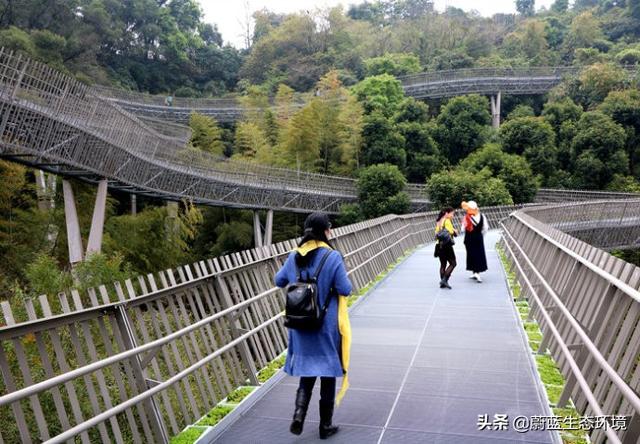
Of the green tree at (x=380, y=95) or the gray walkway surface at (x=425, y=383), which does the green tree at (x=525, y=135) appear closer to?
the green tree at (x=380, y=95)

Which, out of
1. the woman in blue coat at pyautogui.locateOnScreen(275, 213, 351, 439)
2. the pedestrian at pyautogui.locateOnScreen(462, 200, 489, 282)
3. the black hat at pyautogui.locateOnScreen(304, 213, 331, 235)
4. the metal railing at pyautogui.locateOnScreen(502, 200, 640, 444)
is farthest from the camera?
the pedestrian at pyautogui.locateOnScreen(462, 200, 489, 282)

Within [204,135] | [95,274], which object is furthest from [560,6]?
[95,274]

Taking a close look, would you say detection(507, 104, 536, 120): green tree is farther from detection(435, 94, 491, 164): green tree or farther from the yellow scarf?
the yellow scarf

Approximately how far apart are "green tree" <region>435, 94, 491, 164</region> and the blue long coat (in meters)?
37.6

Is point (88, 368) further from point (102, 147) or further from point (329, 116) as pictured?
point (329, 116)

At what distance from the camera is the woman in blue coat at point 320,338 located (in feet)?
11.9

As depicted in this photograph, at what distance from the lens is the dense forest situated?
2014 centimetres

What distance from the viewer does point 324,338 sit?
364cm

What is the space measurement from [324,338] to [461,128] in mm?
38121

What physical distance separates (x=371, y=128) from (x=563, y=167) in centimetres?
1309

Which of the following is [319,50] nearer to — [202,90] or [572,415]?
[202,90]

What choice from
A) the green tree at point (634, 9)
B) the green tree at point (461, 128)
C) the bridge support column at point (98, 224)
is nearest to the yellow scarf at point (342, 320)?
the bridge support column at point (98, 224)

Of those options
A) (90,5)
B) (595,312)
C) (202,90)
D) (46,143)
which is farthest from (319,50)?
(595,312)


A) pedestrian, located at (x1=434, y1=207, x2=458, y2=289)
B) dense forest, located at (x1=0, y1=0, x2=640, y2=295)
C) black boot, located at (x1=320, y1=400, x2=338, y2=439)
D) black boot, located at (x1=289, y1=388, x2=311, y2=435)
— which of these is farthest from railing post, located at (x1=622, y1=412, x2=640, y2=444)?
dense forest, located at (x1=0, y1=0, x2=640, y2=295)
